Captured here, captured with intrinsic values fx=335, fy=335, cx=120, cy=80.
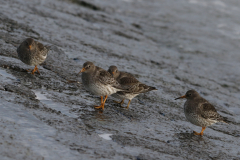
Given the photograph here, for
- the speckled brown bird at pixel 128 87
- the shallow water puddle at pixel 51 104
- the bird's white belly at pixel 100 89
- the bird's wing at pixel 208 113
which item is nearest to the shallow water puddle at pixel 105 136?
the shallow water puddle at pixel 51 104

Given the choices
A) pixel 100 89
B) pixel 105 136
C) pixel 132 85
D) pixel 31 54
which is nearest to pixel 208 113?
pixel 132 85

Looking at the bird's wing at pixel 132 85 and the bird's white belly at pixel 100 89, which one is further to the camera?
the bird's wing at pixel 132 85

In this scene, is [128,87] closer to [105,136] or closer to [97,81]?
[97,81]

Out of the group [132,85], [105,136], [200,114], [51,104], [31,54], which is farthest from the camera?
[132,85]

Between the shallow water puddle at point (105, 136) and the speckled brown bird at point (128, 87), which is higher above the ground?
the speckled brown bird at point (128, 87)

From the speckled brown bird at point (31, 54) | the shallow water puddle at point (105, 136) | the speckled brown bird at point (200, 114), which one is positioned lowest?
the shallow water puddle at point (105, 136)

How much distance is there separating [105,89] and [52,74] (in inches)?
64.4

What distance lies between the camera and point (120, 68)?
10234 millimetres

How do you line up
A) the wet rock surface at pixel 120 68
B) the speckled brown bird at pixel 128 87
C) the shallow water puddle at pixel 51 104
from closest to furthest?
the wet rock surface at pixel 120 68 → the shallow water puddle at pixel 51 104 → the speckled brown bird at pixel 128 87

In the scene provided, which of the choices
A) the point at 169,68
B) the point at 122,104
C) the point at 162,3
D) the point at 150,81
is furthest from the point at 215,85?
the point at 162,3

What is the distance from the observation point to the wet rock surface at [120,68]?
16.8 feet

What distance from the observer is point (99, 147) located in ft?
16.3

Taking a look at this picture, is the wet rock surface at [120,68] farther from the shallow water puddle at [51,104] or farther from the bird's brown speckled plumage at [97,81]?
the bird's brown speckled plumage at [97,81]

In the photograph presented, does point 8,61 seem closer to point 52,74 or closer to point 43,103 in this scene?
point 52,74
